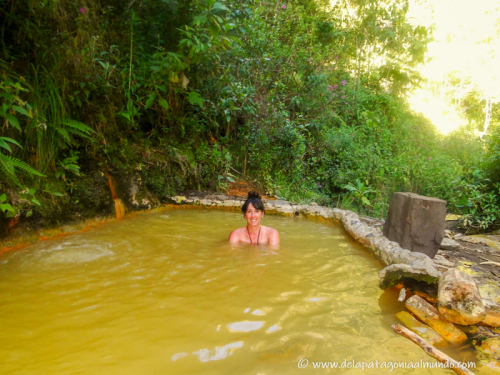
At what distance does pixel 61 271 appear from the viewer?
291cm

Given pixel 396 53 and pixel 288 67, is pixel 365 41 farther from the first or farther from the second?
pixel 288 67

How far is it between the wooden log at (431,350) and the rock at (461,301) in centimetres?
37

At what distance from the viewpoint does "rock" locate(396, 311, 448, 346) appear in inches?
80.2

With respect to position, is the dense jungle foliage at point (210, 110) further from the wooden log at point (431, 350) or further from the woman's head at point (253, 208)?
Answer: the wooden log at point (431, 350)

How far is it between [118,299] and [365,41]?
13.2 m

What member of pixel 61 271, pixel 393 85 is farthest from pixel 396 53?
pixel 61 271

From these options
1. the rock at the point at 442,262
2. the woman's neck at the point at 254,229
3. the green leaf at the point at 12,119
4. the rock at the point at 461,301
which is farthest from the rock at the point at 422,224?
the green leaf at the point at 12,119

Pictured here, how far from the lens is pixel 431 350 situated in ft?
6.07

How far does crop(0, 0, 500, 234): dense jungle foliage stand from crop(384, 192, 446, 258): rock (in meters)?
2.12

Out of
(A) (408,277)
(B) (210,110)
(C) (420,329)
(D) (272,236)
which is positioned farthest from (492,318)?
(B) (210,110)

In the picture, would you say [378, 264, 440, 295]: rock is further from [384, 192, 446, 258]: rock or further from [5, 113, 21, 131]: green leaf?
[5, 113, 21, 131]: green leaf

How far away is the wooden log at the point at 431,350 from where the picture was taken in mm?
1696

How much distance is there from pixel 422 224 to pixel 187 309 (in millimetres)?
2853

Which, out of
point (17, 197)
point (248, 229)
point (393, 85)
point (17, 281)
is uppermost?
point (393, 85)
